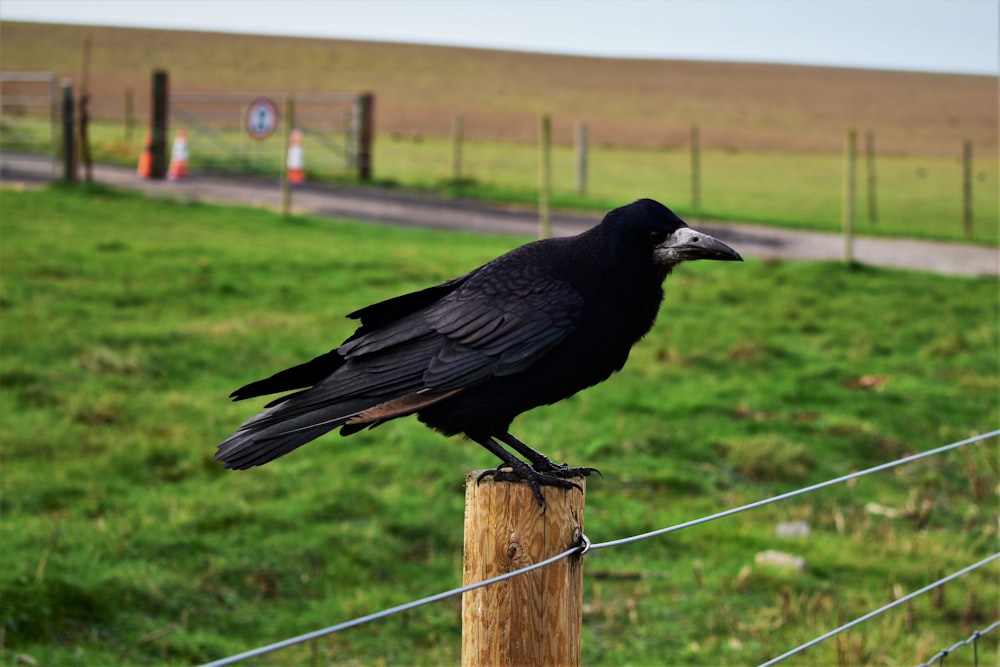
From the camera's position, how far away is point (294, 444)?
113 inches

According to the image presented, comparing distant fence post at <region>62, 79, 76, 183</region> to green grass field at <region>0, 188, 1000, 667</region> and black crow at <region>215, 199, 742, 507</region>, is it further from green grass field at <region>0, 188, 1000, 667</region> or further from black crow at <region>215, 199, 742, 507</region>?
black crow at <region>215, 199, 742, 507</region>

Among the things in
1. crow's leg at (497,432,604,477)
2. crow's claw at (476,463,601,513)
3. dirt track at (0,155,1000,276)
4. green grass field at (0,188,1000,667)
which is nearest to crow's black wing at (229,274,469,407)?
crow's leg at (497,432,604,477)

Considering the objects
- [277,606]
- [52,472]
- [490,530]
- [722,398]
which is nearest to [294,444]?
[490,530]

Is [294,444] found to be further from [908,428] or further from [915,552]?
[908,428]

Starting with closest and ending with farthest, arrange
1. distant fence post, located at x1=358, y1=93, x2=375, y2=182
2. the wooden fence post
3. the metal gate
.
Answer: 1. the wooden fence post
2. the metal gate
3. distant fence post, located at x1=358, y1=93, x2=375, y2=182

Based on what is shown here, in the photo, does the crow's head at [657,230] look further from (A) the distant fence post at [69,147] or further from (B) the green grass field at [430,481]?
(A) the distant fence post at [69,147]

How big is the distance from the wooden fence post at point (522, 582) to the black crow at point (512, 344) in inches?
11.1

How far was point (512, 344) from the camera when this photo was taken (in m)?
3.11

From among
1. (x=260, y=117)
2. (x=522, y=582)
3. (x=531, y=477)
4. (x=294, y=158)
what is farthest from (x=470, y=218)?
(x=522, y=582)

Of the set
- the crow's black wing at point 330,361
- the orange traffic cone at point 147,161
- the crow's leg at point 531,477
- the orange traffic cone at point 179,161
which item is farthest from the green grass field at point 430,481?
the orange traffic cone at point 147,161

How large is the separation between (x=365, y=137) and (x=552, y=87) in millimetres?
62039

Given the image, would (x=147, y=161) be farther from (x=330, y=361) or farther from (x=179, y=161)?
(x=330, y=361)

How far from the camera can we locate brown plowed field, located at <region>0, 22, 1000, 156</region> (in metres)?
57.9

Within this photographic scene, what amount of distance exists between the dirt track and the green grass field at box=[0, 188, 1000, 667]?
389 centimetres
